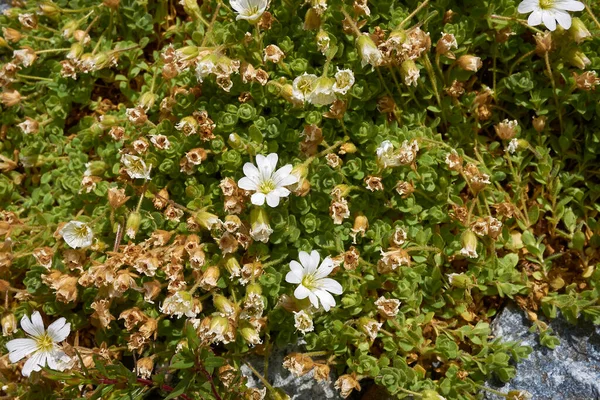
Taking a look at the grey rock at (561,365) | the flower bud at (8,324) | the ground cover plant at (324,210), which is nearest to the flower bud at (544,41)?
the ground cover plant at (324,210)

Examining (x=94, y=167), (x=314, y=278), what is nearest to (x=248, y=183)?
(x=314, y=278)

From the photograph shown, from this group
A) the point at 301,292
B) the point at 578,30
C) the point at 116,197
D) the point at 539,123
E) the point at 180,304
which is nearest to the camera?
the point at 301,292

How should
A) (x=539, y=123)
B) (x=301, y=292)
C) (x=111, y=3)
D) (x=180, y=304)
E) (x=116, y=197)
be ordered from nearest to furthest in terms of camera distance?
1. (x=301, y=292)
2. (x=180, y=304)
3. (x=116, y=197)
4. (x=539, y=123)
5. (x=111, y=3)

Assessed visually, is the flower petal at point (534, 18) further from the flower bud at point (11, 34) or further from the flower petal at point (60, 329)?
the flower bud at point (11, 34)

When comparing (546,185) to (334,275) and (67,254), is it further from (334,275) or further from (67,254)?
(67,254)

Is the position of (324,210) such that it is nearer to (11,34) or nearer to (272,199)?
(272,199)

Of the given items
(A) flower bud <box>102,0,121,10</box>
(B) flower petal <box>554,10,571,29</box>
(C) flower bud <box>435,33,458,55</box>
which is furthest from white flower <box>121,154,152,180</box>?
(B) flower petal <box>554,10,571,29</box>
